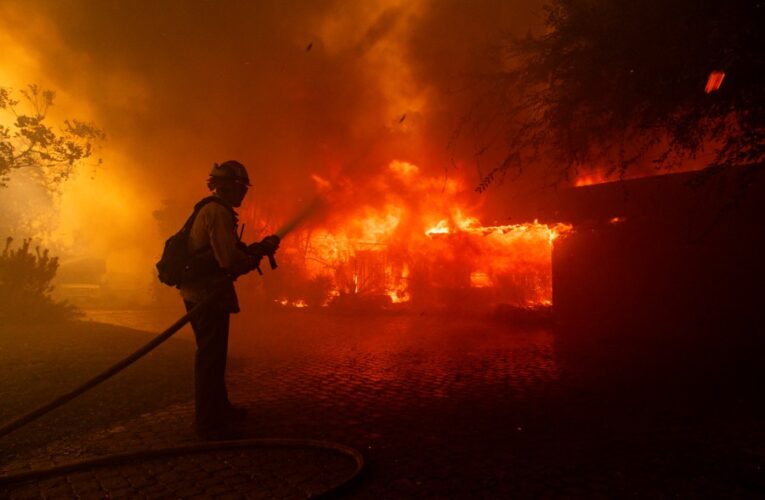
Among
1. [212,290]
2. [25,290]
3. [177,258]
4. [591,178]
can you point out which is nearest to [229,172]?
[177,258]

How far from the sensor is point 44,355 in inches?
289

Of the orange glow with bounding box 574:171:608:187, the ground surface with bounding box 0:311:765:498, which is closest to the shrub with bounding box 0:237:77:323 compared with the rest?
the ground surface with bounding box 0:311:765:498

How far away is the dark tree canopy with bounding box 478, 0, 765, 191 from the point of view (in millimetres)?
5594

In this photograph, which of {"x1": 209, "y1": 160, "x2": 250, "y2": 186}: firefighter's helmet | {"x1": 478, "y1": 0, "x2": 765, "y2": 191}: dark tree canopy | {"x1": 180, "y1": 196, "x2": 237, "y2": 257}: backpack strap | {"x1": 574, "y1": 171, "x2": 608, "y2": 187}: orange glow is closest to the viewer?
{"x1": 180, "y1": 196, "x2": 237, "y2": 257}: backpack strap

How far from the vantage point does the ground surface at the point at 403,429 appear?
10.3 ft

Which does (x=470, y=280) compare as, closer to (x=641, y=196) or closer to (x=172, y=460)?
(x=641, y=196)

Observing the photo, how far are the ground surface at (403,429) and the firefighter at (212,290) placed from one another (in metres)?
0.29

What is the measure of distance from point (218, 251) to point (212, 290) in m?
0.41

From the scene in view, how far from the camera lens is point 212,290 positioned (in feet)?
14.1

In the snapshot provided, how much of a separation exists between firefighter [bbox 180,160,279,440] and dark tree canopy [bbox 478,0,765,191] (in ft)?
16.1

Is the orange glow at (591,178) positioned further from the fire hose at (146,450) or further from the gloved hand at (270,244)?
the fire hose at (146,450)

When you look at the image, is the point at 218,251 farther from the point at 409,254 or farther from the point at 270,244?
the point at 409,254

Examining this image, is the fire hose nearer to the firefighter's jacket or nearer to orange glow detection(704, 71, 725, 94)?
the firefighter's jacket

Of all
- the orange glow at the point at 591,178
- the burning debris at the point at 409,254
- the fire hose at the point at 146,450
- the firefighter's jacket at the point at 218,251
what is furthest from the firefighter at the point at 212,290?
the burning debris at the point at 409,254
